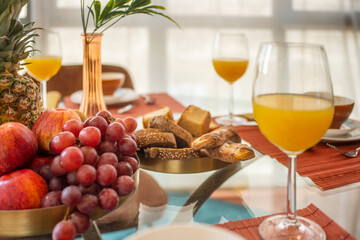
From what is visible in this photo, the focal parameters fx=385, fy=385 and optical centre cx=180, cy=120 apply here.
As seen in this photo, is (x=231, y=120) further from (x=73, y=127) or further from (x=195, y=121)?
(x=73, y=127)

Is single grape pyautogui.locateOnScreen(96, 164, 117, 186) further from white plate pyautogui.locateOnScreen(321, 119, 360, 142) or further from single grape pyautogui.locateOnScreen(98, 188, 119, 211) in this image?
white plate pyautogui.locateOnScreen(321, 119, 360, 142)

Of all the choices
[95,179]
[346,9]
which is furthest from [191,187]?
[346,9]

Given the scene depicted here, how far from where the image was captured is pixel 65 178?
25.3 inches

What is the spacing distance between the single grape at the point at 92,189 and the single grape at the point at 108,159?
0.04 metres

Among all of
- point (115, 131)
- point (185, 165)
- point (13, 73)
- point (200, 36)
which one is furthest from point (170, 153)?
point (200, 36)

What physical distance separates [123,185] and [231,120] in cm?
69

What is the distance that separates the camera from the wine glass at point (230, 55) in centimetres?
132

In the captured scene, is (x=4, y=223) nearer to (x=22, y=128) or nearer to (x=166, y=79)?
(x=22, y=128)

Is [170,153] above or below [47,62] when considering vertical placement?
below

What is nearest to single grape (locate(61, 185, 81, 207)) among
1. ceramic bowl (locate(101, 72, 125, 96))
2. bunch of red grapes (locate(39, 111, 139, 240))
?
bunch of red grapes (locate(39, 111, 139, 240))

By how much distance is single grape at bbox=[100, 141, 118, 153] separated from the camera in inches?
27.5

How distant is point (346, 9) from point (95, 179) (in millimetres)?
4114

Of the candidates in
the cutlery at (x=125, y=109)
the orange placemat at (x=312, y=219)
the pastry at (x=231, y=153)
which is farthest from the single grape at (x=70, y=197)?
the cutlery at (x=125, y=109)

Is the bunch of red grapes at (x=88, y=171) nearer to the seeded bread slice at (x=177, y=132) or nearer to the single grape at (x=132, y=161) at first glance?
the single grape at (x=132, y=161)
